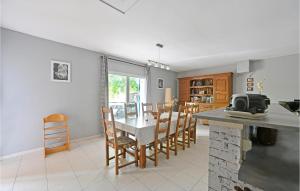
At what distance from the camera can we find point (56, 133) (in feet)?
10.7

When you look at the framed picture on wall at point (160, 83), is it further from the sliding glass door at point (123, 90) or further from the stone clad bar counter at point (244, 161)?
the stone clad bar counter at point (244, 161)

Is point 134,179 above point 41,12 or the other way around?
the other way around

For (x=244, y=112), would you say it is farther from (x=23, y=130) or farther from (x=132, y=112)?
(x=23, y=130)

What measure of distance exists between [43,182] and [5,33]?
275 centimetres

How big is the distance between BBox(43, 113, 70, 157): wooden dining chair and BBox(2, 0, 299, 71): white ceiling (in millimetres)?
1769

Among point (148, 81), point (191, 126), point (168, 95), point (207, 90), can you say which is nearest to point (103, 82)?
point (148, 81)

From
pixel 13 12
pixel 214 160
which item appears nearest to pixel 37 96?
pixel 13 12

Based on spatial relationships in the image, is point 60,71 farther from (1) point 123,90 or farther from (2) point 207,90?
(2) point 207,90

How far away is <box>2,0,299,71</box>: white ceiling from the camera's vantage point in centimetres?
193

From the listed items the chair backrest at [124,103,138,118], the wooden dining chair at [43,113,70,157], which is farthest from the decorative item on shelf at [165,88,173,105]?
the wooden dining chair at [43,113,70,157]

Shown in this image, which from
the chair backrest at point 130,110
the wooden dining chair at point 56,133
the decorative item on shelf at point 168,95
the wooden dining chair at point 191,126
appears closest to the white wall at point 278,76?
the decorative item on shelf at point 168,95

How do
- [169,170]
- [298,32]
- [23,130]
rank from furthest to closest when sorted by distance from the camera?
[23,130]
[298,32]
[169,170]

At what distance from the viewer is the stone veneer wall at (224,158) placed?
0.95 metres

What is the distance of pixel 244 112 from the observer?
34.2 inches
